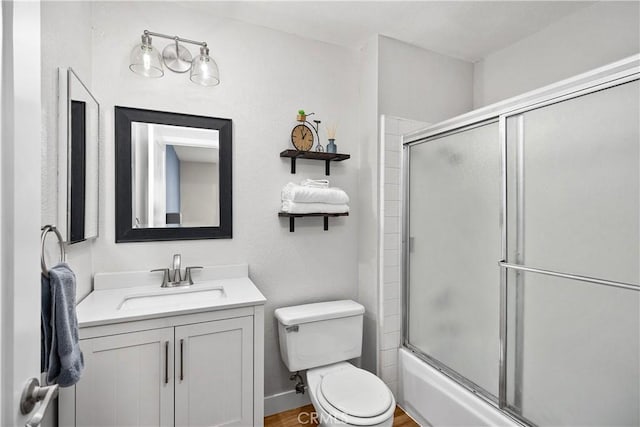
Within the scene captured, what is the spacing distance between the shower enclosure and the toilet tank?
0.47 meters

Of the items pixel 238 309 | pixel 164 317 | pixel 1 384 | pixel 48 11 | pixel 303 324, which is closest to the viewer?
pixel 1 384

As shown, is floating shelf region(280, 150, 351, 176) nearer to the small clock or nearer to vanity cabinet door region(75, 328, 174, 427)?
the small clock

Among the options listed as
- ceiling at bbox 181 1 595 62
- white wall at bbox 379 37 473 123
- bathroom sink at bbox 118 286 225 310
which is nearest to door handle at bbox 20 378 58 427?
bathroom sink at bbox 118 286 225 310

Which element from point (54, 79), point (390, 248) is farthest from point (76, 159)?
point (390, 248)

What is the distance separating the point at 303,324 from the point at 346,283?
505 millimetres

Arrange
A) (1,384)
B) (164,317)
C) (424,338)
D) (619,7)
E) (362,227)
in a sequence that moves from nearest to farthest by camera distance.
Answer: (1,384)
(164,317)
(619,7)
(424,338)
(362,227)

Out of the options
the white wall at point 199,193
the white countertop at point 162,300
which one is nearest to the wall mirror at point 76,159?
the white countertop at point 162,300

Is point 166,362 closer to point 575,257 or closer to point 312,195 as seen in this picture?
point 312,195

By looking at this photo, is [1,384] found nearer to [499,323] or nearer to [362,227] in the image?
[499,323]

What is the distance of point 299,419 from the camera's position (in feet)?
6.47

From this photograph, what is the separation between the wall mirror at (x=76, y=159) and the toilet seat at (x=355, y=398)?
131cm

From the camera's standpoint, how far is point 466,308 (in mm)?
1761

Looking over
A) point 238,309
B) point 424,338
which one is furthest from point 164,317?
point 424,338

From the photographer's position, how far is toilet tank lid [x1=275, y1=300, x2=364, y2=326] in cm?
185
